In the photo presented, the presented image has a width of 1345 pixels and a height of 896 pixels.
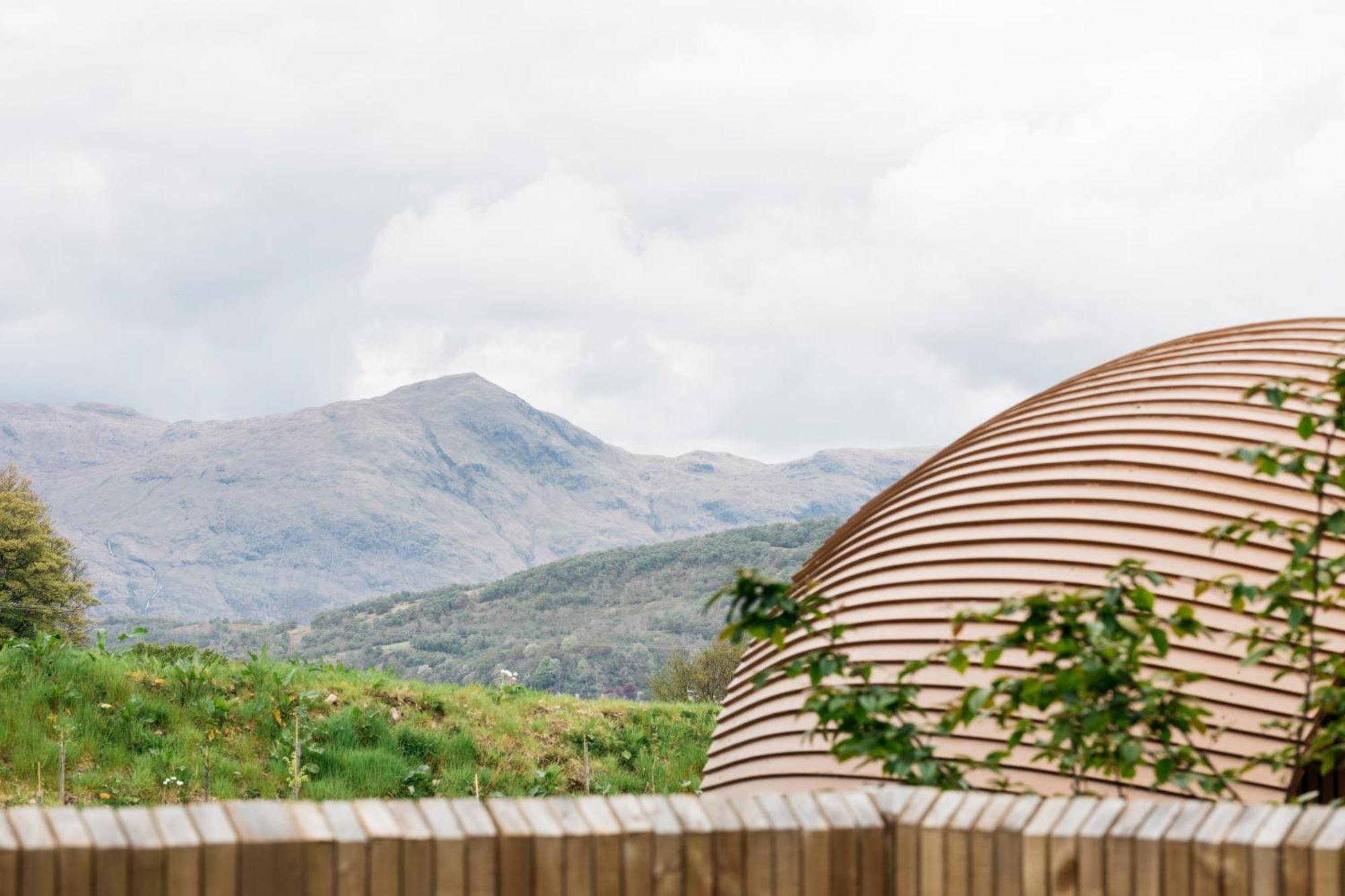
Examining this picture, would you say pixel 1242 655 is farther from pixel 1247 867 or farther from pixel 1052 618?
pixel 1247 867

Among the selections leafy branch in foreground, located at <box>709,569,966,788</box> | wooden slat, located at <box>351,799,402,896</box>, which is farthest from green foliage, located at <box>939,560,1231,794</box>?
wooden slat, located at <box>351,799,402,896</box>

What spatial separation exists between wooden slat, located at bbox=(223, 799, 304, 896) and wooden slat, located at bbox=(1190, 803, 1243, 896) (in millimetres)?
1744

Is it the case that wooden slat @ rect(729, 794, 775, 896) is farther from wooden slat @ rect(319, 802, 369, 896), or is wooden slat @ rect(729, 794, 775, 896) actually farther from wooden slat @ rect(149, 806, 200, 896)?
wooden slat @ rect(149, 806, 200, 896)

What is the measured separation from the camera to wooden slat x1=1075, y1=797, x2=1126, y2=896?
2.64 metres

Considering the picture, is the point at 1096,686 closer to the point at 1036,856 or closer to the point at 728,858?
the point at 1036,856

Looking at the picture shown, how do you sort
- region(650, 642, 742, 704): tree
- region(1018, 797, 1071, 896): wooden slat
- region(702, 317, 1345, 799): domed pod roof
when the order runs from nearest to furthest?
region(1018, 797, 1071, 896): wooden slat < region(702, 317, 1345, 799): domed pod roof < region(650, 642, 742, 704): tree

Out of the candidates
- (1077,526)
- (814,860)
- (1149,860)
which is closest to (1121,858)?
(1149,860)

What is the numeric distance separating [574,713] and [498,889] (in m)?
13.2

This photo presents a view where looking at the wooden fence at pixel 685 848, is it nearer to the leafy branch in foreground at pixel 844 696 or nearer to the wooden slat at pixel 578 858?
the wooden slat at pixel 578 858

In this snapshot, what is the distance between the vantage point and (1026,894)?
8.82 ft

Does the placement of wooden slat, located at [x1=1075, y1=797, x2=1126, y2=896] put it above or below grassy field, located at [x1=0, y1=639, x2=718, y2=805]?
above

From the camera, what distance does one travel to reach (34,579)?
34.2 m

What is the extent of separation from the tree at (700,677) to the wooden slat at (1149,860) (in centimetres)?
2899

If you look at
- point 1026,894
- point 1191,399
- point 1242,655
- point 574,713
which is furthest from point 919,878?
point 574,713
